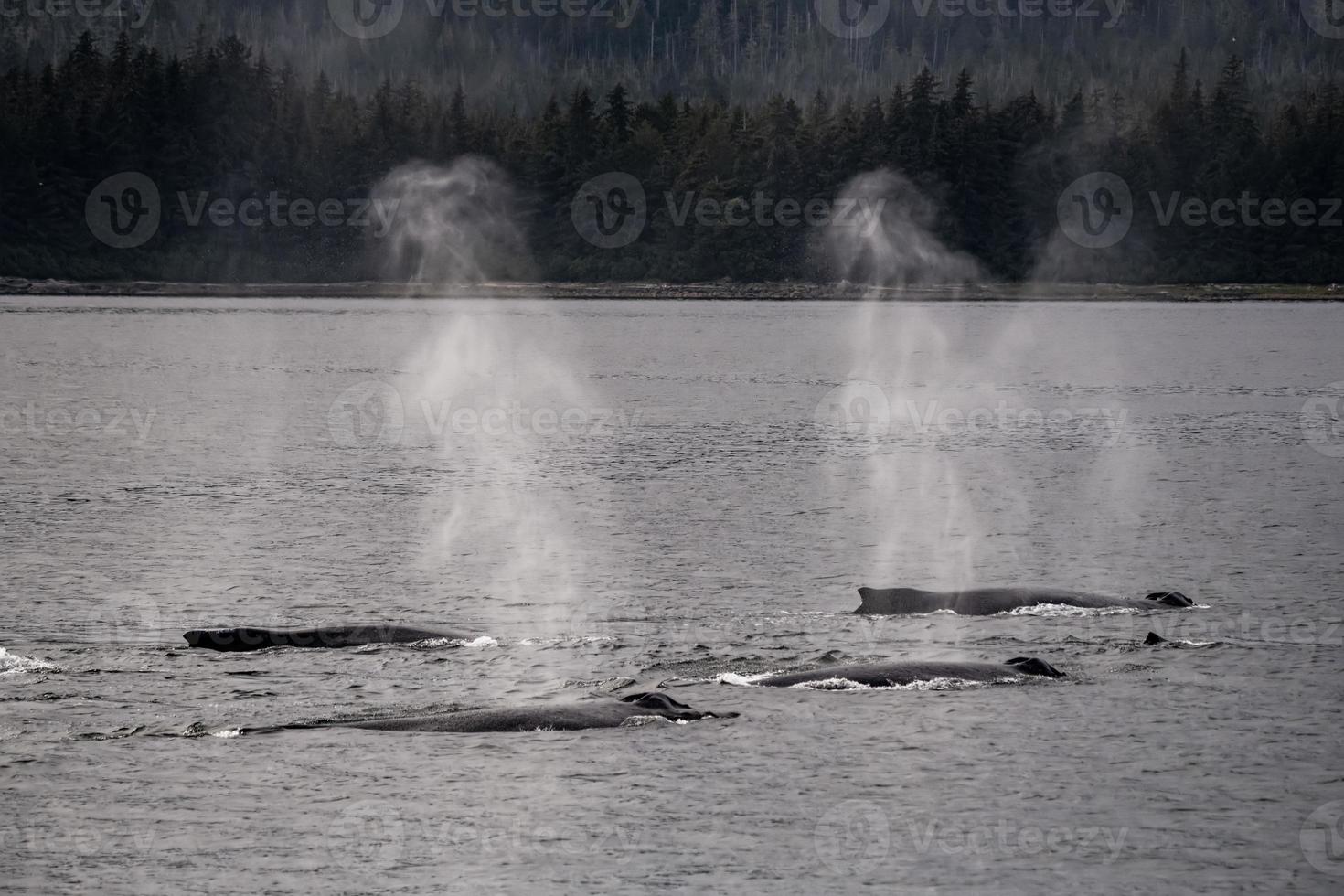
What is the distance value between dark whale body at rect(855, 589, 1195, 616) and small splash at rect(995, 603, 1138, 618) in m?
0.08

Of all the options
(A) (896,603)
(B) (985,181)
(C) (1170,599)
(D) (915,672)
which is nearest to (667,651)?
(D) (915,672)

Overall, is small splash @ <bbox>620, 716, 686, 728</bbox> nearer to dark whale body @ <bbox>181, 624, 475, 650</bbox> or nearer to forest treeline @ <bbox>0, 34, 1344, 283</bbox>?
dark whale body @ <bbox>181, 624, 475, 650</bbox>

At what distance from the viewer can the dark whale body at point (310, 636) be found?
93.8 ft

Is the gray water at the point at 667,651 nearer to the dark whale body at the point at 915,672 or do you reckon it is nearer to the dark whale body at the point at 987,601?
the dark whale body at the point at 915,672

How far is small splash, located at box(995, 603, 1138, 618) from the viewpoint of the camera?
31.1 metres

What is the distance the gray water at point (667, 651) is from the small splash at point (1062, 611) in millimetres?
273

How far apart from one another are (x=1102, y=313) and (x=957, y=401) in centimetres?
9977

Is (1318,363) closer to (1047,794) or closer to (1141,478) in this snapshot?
(1141,478)

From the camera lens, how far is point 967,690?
25.7 metres

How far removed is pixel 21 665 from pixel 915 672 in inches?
515

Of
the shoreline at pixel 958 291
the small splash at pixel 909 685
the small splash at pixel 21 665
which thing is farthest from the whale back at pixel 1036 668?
the shoreline at pixel 958 291

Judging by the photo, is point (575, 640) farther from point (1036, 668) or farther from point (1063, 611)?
point (1063, 611)

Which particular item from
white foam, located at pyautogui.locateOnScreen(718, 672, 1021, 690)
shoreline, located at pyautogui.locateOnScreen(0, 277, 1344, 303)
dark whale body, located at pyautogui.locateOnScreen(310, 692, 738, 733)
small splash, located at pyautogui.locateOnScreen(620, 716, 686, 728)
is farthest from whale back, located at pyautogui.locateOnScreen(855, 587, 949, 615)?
shoreline, located at pyautogui.locateOnScreen(0, 277, 1344, 303)

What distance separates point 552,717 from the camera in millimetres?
24047
